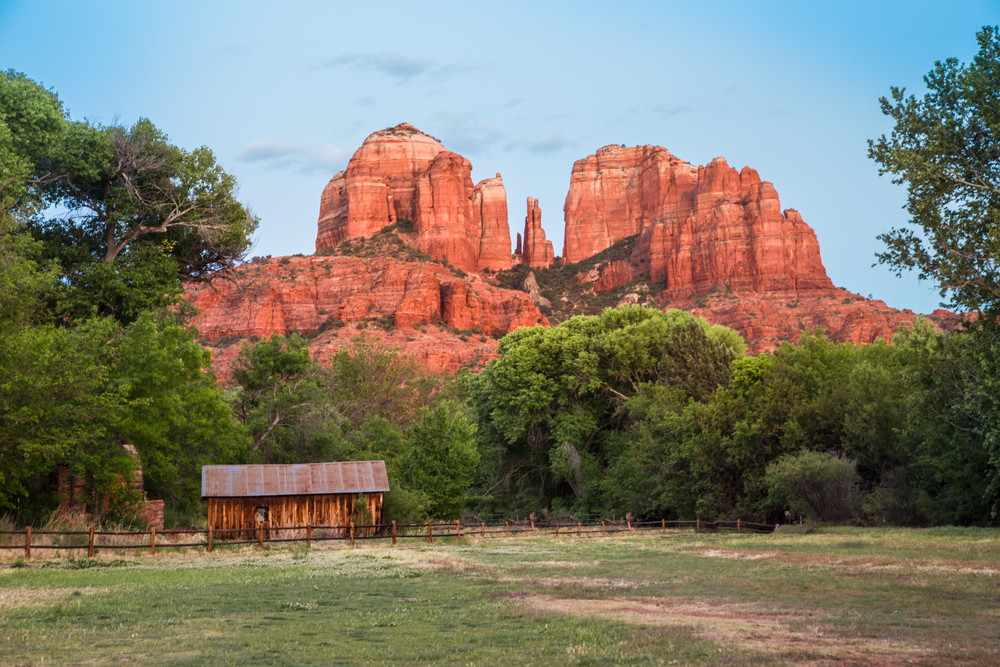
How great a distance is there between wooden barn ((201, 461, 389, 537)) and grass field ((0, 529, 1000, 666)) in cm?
808

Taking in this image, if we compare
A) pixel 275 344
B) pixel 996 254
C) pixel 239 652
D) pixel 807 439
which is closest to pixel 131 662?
pixel 239 652

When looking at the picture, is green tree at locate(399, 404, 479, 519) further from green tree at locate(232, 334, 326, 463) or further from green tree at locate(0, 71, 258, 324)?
green tree at locate(0, 71, 258, 324)

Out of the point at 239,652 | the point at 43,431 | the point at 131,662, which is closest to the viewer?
the point at 131,662

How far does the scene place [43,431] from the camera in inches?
918

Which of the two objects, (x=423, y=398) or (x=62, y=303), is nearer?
(x=62, y=303)

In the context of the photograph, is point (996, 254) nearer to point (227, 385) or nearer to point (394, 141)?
point (227, 385)

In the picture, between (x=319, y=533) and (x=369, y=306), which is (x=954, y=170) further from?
(x=369, y=306)

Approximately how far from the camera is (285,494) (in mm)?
30750

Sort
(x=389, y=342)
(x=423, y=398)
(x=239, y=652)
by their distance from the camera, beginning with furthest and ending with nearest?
(x=389, y=342) < (x=423, y=398) < (x=239, y=652)

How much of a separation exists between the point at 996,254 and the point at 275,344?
36281 mm

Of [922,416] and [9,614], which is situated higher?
[922,416]

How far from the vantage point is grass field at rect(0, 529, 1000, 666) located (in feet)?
29.0

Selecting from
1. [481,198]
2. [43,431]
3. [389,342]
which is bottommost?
[43,431]

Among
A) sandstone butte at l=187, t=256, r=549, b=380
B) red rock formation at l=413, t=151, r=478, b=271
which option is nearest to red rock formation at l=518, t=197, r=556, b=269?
red rock formation at l=413, t=151, r=478, b=271
